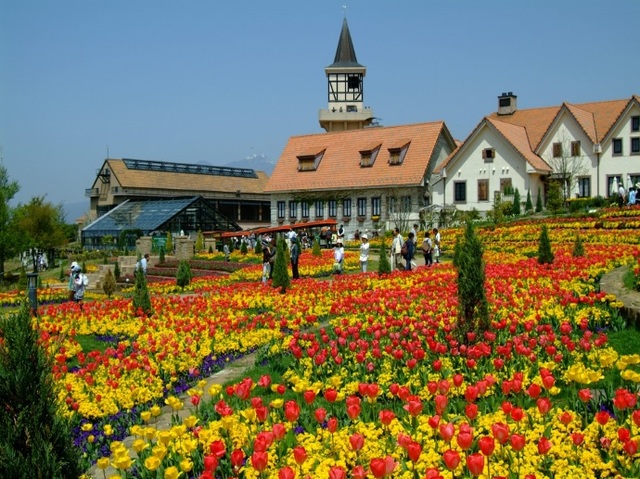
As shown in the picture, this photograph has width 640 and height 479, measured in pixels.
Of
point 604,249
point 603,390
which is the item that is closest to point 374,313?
point 603,390

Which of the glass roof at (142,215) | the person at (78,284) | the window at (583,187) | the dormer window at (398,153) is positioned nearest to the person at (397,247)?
the person at (78,284)

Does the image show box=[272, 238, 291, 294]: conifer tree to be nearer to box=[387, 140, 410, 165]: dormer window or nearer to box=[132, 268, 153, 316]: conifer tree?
box=[132, 268, 153, 316]: conifer tree

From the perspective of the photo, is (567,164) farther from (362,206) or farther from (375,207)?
(362,206)

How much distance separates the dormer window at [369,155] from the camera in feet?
178

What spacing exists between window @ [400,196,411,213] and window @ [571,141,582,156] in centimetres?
1154

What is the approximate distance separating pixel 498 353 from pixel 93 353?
666 cm

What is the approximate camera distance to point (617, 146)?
152 feet

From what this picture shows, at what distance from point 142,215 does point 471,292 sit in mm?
47498

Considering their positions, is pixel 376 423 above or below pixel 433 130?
below

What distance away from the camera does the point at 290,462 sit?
247 inches

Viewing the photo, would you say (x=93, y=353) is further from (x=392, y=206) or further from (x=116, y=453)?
(x=392, y=206)

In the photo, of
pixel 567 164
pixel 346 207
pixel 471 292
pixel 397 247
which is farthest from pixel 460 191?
pixel 471 292

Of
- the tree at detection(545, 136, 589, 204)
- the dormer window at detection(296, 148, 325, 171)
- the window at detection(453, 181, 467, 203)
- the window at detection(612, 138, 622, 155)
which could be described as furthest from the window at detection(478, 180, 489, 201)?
the dormer window at detection(296, 148, 325, 171)

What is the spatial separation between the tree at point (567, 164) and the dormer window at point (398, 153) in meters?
10.7
